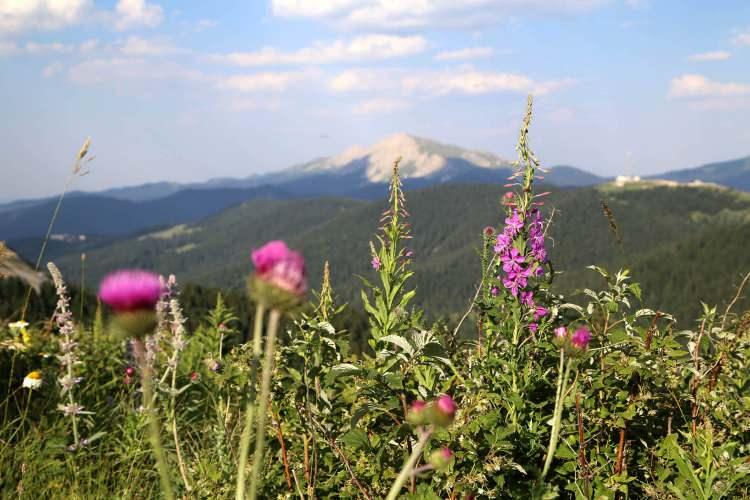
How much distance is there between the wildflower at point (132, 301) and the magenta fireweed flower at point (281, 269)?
28 cm

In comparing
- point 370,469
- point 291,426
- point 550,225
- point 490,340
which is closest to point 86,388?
point 291,426

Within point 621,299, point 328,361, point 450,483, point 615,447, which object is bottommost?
point 615,447

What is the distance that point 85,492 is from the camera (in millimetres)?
4750

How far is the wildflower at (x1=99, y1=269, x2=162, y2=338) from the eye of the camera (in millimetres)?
1470

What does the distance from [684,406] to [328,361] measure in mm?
2541

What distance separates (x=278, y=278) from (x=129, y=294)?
15.0 inches

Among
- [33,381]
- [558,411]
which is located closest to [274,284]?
[558,411]

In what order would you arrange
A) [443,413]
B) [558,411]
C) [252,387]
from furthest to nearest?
[558,411] → [443,413] → [252,387]

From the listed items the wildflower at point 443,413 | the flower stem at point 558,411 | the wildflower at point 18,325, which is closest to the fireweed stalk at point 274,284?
the wildflower at point 443,413

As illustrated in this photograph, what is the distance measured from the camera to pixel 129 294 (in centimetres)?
152

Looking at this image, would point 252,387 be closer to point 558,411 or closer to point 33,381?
point 558,411

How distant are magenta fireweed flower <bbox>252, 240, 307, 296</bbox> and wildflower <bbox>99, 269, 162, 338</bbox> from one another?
28cm

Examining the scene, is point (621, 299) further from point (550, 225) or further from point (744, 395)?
point (744, 395)

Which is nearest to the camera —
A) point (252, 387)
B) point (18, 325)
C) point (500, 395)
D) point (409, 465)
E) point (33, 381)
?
point (409, 465)
